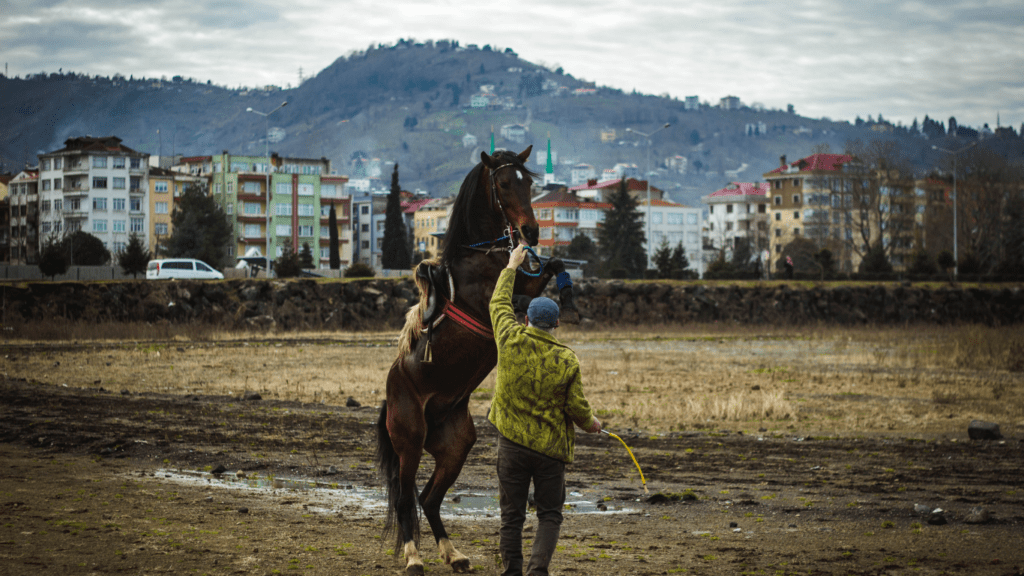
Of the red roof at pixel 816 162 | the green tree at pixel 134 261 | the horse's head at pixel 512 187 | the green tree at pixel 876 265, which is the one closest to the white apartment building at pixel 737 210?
the red roof at pixel 816 162

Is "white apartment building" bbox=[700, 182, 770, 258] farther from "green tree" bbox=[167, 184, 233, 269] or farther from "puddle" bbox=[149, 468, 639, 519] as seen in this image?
"puddle" bbox=[149, 468, 639, 519]

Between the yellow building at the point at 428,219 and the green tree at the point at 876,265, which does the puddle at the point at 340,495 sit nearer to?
the green tree at the point at 876,265

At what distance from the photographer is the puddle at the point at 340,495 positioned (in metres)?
9.40

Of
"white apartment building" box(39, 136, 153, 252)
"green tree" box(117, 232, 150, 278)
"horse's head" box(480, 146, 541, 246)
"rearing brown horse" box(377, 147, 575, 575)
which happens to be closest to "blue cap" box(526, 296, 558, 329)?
"rearing brown horse" box(377, 147, 575, 575)

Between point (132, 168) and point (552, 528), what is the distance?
140m

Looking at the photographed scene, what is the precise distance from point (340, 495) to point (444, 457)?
10.2ft

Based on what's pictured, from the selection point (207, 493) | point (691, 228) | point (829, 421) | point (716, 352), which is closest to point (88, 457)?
point (207, 493)

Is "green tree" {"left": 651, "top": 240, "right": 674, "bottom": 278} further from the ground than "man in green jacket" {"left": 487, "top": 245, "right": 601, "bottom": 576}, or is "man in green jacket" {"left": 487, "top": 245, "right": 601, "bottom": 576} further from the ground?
"green tree" {"left": 651, "top": 240, "right": 674, "bottom": 278}

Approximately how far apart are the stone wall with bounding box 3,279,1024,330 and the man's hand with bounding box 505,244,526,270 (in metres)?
35.1

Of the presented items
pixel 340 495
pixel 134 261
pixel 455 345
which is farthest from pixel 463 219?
pixel 134 261

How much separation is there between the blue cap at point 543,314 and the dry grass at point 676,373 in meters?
9.57

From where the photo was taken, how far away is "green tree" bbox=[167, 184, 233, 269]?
99.4 m

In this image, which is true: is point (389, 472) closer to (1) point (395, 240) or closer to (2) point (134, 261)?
(2) point (134, 261)

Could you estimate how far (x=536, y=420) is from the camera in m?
6.32
